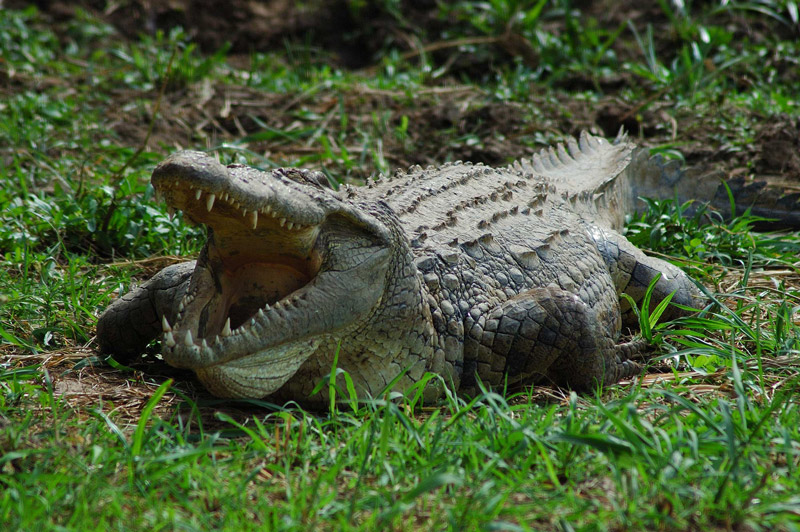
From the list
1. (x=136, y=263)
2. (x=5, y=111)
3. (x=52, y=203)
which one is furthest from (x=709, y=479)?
(x=5, y=111)

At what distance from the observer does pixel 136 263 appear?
464 cm

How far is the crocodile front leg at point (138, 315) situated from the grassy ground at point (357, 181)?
0.46 feet

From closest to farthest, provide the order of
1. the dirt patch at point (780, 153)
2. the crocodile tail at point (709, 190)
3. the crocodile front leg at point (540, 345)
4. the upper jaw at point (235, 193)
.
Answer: the upper jaw at point (235, 193), the crocodile front leg at point (540, 345), the crocodile tail at point (709, 190), the dirt patch at point (780, 153)

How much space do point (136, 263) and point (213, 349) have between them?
2189 millimetres

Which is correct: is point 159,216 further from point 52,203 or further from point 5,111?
point 5,111

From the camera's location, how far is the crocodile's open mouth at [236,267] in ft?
8.90

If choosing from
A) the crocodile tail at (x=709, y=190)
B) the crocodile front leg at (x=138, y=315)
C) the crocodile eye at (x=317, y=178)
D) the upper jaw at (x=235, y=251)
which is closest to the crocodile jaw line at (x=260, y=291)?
the upper jaw at (x=235, y=251)

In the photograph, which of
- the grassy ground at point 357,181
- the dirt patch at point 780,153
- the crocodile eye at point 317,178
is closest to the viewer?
the grassy ground at point 357,181

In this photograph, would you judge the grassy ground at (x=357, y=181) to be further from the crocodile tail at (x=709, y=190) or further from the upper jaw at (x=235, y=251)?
the upper jaw at (x=235, y=251)

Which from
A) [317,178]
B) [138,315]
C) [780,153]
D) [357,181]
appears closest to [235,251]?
[317,178]

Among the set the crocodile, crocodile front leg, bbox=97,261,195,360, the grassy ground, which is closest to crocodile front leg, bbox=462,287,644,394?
the crocodile

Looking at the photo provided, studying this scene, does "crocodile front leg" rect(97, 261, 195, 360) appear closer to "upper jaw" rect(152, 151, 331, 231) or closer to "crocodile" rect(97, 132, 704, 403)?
"crocodile" rect(97, 132, 704, 403)

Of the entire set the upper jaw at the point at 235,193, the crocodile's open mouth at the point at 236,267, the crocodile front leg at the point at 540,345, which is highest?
the upper jaw at the point at 235,193

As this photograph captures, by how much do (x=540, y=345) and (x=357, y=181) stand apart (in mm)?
3001
